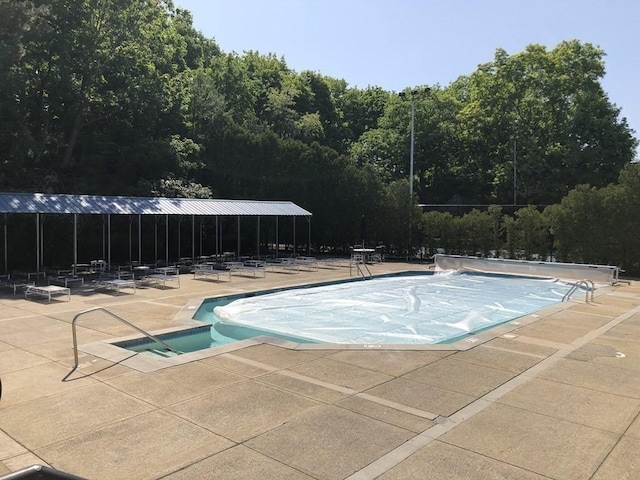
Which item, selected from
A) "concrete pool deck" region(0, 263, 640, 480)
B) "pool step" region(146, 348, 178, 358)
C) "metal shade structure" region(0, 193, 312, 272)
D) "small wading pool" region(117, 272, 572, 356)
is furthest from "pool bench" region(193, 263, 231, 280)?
"pool step" region(146, 348, 178, 358)

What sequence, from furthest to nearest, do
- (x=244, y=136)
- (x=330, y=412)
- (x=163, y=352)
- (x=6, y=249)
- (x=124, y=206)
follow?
(x=244, y=136), (x=124, y=206), (x=6, y=249), (x=163, y=352), (x=330, y=412)

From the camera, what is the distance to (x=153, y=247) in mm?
22719

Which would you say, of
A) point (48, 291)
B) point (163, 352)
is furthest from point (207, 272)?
point (163, 352)

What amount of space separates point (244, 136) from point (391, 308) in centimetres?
1691

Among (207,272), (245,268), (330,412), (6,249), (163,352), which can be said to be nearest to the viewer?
(330,412)

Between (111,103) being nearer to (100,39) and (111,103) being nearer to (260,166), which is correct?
(100,39)

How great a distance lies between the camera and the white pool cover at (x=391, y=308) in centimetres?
1066

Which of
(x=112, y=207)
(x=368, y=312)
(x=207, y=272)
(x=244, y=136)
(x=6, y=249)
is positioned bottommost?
(x=368, y=312)

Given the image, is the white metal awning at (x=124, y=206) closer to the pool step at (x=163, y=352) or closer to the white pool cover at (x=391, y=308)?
the white pool cover at (x=391, y=308)

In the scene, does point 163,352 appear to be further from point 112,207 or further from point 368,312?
point 112,207

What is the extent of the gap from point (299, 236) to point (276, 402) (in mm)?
22803

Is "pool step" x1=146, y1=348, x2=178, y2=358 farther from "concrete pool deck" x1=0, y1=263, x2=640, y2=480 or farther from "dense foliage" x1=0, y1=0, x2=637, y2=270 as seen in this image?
"dense foliage" x1=0, y1=0, x2=637, y2=270

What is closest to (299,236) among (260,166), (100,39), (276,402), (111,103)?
(260,166)

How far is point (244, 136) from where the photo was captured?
27.5 meters
